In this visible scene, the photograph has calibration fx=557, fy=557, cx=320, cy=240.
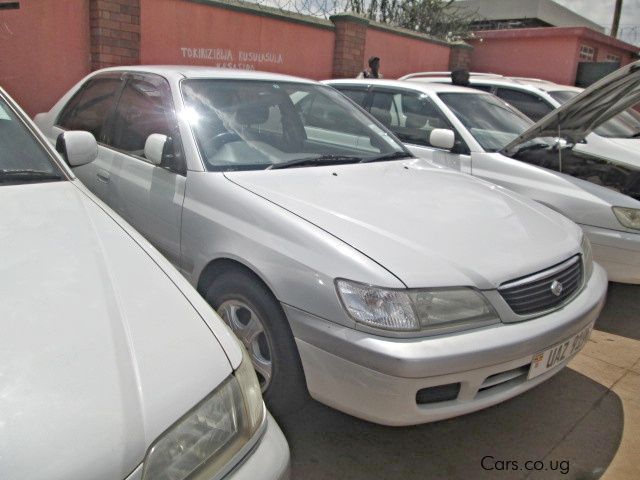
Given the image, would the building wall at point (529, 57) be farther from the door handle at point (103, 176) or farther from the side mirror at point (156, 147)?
the side mirror at point (156, 147)

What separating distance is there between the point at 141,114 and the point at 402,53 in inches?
345

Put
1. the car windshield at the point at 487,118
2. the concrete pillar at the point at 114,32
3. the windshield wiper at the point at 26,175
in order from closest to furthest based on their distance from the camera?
the windshield wiper at the point at 26,175, the car windshield at the point at 487,118, the concrete pillar at the point at 114,32

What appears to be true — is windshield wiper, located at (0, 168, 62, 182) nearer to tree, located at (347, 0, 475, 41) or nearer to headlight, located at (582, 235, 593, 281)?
headlight, located at (582, 235, 593, 281)

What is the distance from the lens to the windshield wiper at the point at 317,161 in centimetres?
297

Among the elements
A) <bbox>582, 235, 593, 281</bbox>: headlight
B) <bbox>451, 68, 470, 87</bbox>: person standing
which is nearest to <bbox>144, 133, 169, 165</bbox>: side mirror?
<bbox>582, 235, 593, 281</bbox>: headlight

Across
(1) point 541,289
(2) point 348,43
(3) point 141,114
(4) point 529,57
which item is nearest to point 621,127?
(1) point 541,289

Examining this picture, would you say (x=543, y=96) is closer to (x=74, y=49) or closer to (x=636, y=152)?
(x=636, y=152)

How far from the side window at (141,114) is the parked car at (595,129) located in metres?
3.16

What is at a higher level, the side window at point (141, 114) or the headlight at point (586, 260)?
the side window at point (141, 114)

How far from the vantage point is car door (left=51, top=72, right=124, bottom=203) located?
3574 millimetres

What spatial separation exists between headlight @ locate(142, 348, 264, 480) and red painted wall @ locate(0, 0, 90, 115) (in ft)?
18.3

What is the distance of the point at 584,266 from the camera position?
9.05ft

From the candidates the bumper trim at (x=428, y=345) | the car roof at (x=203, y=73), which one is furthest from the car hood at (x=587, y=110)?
the bumper trim at (x=428, y=345)

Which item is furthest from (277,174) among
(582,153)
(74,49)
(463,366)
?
(74,49)
